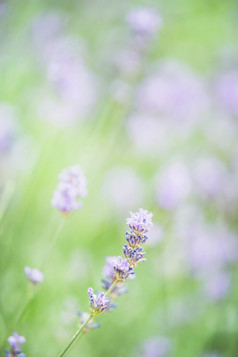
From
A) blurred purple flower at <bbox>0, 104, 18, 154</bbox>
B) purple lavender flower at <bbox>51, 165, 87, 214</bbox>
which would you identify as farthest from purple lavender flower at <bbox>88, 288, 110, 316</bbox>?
blurred purple flower at <bbox>0, 104, 18, 154</bbox>

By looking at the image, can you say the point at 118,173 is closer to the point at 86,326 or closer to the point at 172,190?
the point at 172,190

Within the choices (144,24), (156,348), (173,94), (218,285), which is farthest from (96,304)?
(173,94)

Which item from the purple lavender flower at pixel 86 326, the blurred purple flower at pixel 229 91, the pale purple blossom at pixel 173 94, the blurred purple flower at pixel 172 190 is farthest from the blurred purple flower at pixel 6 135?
the blurred purple flower at pixel 229 91

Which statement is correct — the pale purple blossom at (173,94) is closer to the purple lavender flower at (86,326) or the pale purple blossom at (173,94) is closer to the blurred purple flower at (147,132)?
the blurred purple flower at (147,132)

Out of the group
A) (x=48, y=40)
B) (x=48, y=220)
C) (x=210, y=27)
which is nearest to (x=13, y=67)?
(x=48, y=40)

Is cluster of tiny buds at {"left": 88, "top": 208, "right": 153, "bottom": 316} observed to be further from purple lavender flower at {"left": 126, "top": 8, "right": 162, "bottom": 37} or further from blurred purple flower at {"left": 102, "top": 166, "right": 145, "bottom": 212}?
blurred purple flower at {"left": 102, "top": 166, "right": 145, "bottom": 212}

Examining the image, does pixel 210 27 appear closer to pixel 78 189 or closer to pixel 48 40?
pixel 48 40
